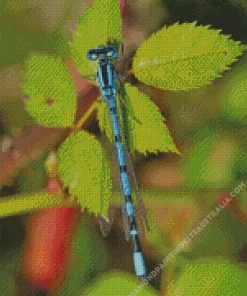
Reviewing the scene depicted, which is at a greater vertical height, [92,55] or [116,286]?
[92,55]

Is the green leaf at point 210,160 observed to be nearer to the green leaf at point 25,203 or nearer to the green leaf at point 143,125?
the green leaf at point 143,125

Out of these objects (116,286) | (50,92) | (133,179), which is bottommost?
(116,286)

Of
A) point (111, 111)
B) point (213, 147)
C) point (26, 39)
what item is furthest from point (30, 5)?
point (213, 147)

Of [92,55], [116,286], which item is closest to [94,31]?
[92,55]

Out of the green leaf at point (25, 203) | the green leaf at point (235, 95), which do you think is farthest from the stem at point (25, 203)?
the green leaf at point (235, 95)

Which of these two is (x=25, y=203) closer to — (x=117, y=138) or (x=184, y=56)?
(x=117, y=138)

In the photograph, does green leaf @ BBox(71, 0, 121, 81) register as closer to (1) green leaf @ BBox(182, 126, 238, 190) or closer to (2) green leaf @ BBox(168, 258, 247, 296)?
(1) green leaf @ BBox(182, 126, 238, 190)
